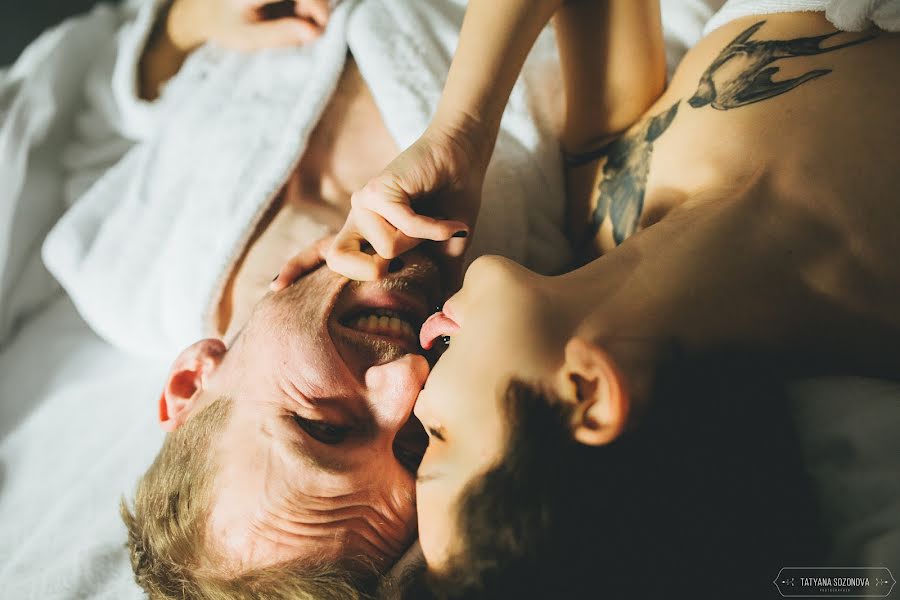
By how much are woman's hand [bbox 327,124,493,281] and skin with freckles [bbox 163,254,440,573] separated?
0.05 meters

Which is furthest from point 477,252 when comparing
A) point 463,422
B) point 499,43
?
point 463,422

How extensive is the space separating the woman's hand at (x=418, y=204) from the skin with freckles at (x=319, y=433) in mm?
49

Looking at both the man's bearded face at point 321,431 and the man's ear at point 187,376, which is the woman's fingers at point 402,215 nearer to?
the man's bearded face at point 321,431

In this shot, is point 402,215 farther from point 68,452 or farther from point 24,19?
point 24,19

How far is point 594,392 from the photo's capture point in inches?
23.3

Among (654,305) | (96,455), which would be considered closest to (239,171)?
(96,455)

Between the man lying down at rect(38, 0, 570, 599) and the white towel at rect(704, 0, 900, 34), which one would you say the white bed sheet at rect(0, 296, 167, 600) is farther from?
the white towel at rect(704, 0, 900, 34)

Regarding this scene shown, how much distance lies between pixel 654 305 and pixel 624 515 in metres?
0.21

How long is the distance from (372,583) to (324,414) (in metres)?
0.21

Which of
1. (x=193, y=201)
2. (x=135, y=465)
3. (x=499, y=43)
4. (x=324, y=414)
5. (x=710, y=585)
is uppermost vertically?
(x=499, y=43)

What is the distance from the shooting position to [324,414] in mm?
757

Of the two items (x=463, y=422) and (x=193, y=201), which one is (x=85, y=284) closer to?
(x=193, y=201)

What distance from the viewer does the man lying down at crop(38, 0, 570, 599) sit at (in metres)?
0.73

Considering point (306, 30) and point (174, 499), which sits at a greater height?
point (306, 30)
